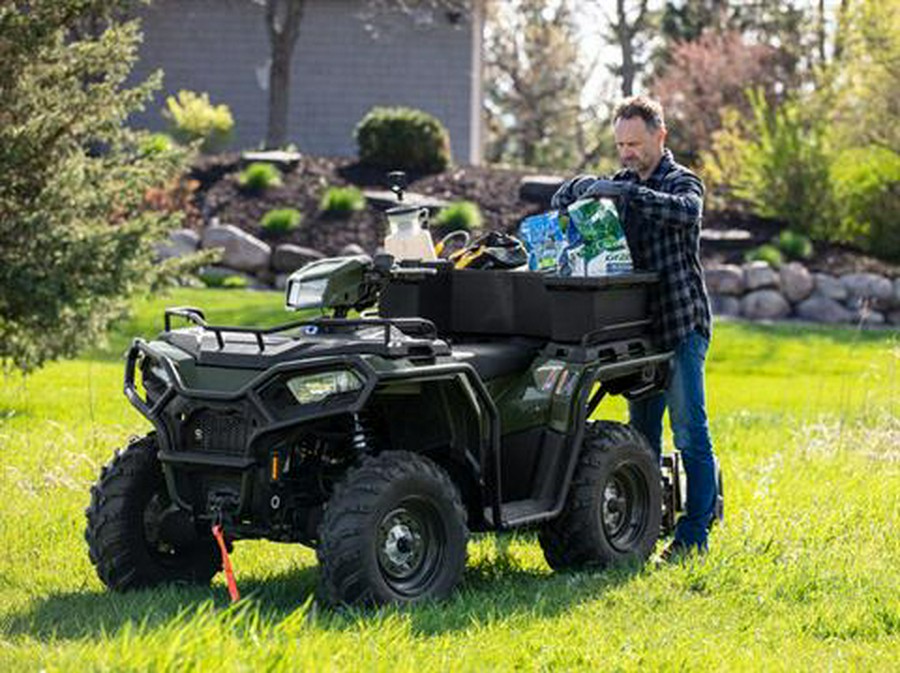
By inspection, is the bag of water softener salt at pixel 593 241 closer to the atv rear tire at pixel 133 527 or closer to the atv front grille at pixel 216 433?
the atv front grille at pixel 216 433

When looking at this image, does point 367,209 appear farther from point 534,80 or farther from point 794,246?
point 534,80

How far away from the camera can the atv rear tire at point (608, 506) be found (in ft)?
22.6

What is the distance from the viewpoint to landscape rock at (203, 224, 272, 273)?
2227 cm

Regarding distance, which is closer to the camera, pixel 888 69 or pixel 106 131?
pixel 106 131

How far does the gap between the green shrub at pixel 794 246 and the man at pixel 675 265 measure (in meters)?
15.4

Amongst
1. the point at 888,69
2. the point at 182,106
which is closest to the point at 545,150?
the point at 182,106

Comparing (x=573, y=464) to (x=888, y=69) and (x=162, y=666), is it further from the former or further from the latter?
(x=888, y=69)

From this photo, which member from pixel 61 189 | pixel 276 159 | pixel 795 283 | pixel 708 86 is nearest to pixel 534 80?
pixel 708 86

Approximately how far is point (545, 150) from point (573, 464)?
4541 centimetres

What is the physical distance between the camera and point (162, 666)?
14.8 ft

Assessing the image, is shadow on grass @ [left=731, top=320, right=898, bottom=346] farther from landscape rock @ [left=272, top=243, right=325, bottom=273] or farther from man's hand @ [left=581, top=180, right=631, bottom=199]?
man's hand @ [left=581, top=180, right=631, bottom=199]

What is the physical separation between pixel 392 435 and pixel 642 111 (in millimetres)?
1826

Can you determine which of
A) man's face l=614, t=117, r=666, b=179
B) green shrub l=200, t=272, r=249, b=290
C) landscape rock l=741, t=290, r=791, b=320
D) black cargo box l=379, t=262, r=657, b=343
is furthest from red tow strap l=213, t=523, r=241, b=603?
landscape rock l=741, t=290, r=791, b=320

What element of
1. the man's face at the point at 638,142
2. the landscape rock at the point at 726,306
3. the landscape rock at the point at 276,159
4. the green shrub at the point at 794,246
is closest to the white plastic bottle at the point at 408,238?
the man's face at the point at 638,142
